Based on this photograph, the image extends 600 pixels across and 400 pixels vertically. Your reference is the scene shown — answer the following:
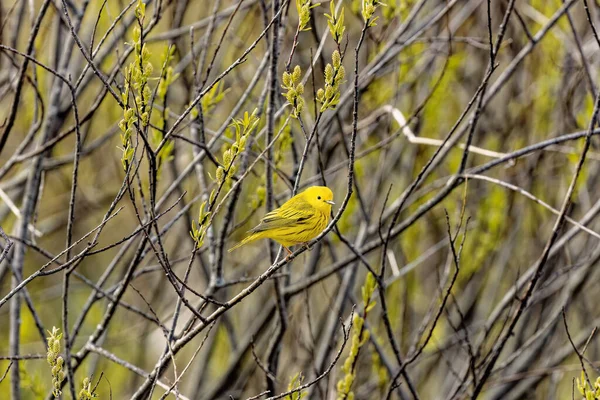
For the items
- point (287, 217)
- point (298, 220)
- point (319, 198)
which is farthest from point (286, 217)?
point (319, 198)

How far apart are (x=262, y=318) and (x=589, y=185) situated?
303cm

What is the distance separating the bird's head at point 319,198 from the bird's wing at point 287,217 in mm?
44

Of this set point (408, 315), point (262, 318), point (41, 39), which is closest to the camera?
point (41, 39)

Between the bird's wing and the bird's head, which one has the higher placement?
the bird's head

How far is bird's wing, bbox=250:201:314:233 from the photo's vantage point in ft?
11.4

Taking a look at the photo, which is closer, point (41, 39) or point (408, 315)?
point (41, 39)

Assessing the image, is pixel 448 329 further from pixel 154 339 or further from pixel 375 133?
pixel 154 339

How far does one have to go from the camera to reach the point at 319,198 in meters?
3.64

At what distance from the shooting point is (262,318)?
217 inches

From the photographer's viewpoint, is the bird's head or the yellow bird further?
the bird's head

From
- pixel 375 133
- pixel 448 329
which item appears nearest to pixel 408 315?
pixel 448 329

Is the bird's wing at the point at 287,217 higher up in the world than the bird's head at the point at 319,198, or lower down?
lower down

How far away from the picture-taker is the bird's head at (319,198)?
3.62 meters

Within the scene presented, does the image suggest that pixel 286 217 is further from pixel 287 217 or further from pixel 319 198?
pixel 319 198
